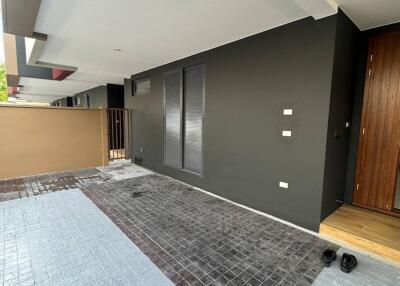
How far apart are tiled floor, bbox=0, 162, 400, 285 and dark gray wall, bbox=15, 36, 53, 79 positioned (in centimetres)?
331

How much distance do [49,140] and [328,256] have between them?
5.99 meters

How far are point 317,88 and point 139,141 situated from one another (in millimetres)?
4938

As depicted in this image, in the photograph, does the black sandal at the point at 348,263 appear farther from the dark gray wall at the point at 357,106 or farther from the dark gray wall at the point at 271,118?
the dark gray wall at the point at 357,106

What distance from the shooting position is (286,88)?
283cm

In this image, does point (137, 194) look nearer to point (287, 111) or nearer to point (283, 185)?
point (283, 185)

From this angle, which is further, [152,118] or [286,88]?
[152,118]

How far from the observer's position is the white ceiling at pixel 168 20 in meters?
2.35

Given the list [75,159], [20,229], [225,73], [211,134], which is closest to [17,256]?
[20,229]

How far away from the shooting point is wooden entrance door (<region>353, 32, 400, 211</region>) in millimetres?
2756

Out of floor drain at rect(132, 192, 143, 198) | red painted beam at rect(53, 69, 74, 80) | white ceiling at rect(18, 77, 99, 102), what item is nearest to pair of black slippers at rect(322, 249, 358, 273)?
floor drain at rect(132, 192, 143, 198)

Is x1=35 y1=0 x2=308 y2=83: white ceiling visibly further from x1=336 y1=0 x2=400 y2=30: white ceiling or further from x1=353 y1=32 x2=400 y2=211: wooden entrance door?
x1=353 y1=32 x2=400 y2=211: wooden entrance door

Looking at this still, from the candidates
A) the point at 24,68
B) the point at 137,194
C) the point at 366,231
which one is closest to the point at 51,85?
the point at 24,68

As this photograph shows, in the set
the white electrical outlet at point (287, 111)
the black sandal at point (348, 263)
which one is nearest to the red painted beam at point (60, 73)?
the white electrical outlet at point (287, 111)

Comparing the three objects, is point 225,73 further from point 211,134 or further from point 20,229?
point 20,229
